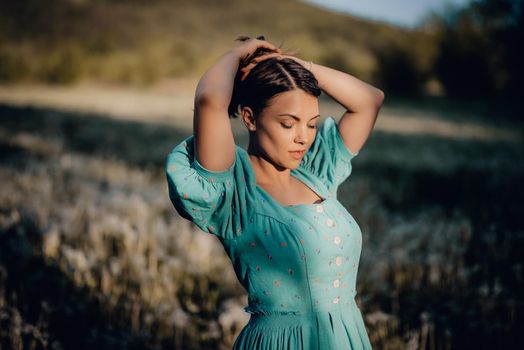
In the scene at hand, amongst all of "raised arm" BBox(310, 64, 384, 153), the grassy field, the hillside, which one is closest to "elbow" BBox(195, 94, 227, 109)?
"raised arm" BBox(310, 64, 384, 153)

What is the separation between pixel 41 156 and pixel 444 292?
772cm

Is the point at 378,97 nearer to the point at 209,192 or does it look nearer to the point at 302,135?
the point at 302,135

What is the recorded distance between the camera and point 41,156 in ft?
28.4

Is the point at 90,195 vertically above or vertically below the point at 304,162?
below

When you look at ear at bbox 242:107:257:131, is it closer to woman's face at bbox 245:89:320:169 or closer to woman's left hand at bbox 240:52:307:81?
woman's face at bbox 245:89:320:169

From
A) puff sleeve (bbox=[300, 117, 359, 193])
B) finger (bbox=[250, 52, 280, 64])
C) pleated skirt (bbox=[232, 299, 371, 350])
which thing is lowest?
pleated skirt (bbox=[232, 299, 371, 350])

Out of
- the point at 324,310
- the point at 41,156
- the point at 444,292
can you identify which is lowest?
the point at 41,156

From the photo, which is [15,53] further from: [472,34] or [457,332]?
[457,332]

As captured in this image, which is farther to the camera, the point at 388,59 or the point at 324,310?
the point at 388,59

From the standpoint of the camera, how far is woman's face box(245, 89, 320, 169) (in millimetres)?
1827

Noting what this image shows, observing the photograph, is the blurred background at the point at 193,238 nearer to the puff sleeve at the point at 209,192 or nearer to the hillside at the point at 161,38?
the puff sleeve at the point at 209,192

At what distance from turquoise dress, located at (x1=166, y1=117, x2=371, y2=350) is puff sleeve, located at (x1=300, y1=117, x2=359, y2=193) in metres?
0.33

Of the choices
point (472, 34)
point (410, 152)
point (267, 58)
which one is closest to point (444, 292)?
point (267, 58)

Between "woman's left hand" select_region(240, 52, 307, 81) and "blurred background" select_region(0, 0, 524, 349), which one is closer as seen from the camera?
"woman's left hand" select_region(240, 52, 307, 81)
